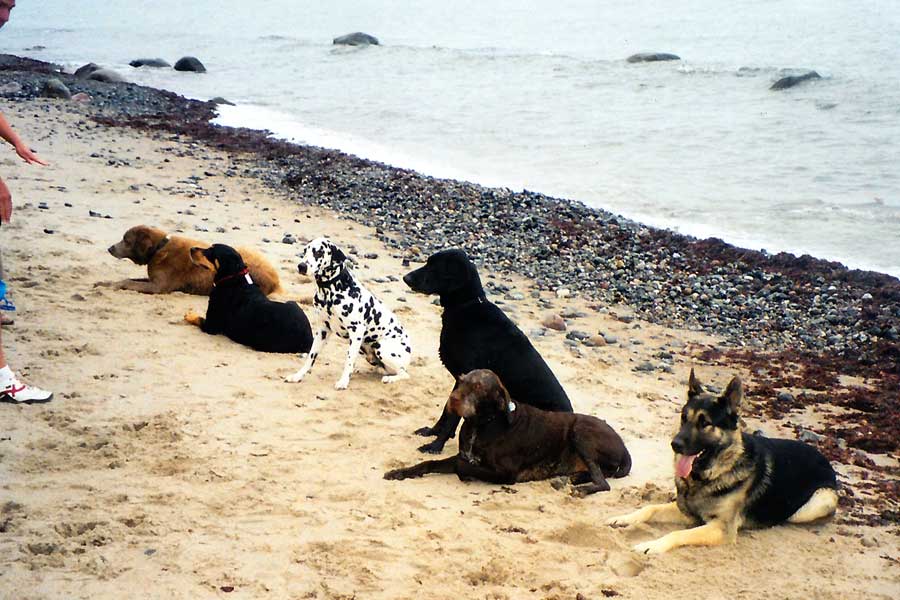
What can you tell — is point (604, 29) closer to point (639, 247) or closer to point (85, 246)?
point (639, 247)

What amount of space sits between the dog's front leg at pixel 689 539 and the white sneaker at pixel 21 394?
4.18 meters

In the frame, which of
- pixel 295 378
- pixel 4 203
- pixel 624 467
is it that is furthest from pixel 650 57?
pixel 4 203

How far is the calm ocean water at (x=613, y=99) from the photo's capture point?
798 inches

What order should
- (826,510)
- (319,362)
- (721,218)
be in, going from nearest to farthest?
(826,510) < (319,362) < (721,218)

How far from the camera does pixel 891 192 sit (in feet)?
67.8

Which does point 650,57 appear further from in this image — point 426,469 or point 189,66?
point 426,469

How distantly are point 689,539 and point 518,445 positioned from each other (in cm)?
140

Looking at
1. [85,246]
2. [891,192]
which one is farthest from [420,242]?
[891,192]

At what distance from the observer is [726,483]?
19.5 ft

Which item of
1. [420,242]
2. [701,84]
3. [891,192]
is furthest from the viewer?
[701,84]

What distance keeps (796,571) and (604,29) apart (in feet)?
172

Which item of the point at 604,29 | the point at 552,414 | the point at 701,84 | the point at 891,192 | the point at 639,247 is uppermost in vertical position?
the point at 604,29

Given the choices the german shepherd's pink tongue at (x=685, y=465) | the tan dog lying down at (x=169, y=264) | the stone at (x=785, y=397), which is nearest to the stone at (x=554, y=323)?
the stone at (x=785, y=397)

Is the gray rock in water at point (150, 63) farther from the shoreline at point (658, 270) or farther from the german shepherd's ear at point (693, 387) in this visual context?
the german shepherd's ear at point (693, 387)
